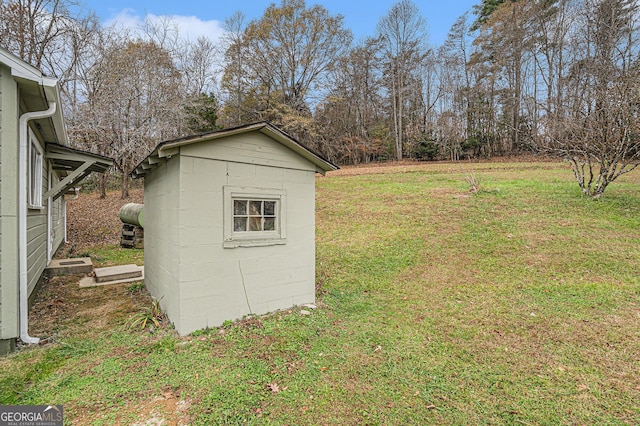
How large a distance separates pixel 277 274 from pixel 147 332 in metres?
1.79

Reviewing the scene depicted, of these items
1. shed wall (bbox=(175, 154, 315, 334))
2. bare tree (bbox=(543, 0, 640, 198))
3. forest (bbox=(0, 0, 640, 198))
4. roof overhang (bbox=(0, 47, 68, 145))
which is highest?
forest (bbox=(0, 0, 640, 198))

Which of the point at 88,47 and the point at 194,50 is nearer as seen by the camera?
the point at 88,47

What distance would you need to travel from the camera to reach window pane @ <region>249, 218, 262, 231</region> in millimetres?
4317

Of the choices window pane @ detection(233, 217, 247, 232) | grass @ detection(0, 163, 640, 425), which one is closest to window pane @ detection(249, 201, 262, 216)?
window pane @ detection(233, 217, 247, 232)

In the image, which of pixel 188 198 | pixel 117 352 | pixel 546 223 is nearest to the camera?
pixel 117 352

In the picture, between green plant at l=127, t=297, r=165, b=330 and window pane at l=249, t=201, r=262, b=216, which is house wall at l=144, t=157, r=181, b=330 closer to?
green plant at l=127, t=297, r=165, b=330

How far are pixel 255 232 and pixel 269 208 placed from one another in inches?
16.6

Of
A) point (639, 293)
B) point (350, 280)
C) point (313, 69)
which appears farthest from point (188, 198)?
point (313, 69)

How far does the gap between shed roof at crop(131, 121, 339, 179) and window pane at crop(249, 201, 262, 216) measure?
956 millimetres

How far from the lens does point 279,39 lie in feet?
75.9

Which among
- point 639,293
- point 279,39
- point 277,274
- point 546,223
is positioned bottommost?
point 639,293

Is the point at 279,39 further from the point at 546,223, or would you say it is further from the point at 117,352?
the point at 117,352

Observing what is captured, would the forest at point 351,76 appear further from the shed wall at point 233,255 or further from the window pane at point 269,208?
the window pane at point 269,208

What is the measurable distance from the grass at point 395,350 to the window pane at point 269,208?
1.47 meters
